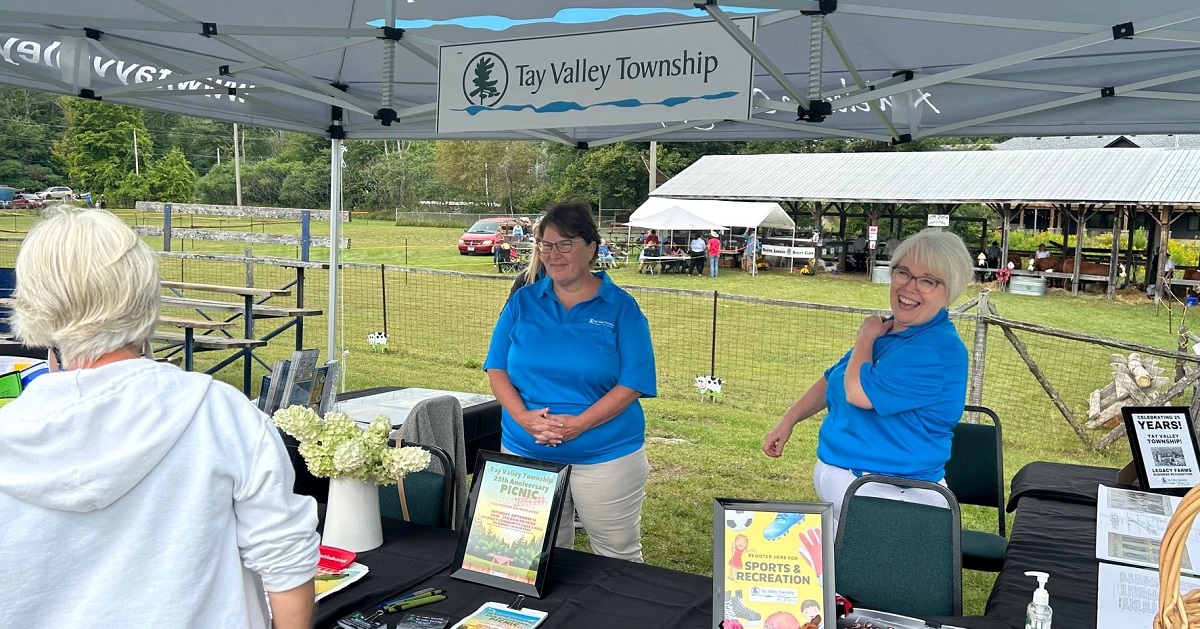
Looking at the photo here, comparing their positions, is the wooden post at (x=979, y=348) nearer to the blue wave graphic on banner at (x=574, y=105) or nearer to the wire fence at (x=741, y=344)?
the wire fence at (x=741, y=344)

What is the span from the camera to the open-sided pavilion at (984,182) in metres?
18.0

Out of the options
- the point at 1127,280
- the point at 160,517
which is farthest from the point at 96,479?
the point at 1127,280

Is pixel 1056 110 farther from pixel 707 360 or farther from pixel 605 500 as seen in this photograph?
pixel 707 360

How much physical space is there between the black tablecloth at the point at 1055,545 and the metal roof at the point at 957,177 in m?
17.0

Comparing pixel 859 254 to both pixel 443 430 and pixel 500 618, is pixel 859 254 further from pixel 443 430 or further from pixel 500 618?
pixel 500 618

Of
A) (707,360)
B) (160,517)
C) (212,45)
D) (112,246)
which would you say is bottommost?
(707,360)

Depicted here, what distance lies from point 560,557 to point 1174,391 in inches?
205

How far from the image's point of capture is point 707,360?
31.0 ft

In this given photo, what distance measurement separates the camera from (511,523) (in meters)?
1.85

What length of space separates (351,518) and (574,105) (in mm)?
1291

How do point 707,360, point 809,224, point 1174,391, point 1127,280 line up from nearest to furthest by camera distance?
point 1174,391 < point 707,360 < point 1127,280 < point 809,224

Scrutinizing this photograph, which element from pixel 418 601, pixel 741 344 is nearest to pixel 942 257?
pixel 418 601

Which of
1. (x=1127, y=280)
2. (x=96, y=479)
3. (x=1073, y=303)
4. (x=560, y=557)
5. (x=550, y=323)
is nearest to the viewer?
(x=96, y=479)

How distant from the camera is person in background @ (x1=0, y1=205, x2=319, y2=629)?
3.23ft
